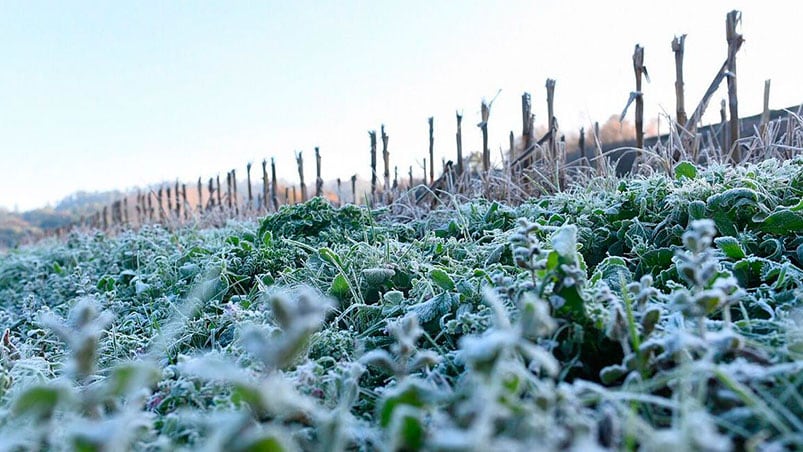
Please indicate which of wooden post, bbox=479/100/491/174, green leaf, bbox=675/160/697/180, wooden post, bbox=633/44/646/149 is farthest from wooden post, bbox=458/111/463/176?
green leaf, bbox=675/160/697/180

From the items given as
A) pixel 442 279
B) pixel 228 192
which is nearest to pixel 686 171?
pixel 442 279

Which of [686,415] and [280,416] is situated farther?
[280,416]

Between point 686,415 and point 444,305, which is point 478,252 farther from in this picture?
point 686,415

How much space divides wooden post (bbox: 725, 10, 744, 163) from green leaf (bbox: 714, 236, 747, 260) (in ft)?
5.79

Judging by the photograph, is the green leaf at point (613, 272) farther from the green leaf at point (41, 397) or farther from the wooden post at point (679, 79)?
the wooden post at point (679, 79)

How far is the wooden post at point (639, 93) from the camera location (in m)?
3.24

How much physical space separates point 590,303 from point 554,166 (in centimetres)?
225

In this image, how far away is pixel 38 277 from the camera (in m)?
3.57

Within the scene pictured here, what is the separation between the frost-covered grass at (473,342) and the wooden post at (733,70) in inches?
47.3

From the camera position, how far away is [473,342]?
→ 473 mm

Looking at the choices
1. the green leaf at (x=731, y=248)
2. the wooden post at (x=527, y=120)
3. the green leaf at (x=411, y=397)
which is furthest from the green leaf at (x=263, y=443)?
the wooden post at (x=527, y=120)

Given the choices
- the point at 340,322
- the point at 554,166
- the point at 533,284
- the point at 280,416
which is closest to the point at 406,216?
the point at 554,166

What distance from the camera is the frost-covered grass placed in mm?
505

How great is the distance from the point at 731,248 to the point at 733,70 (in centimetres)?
217
